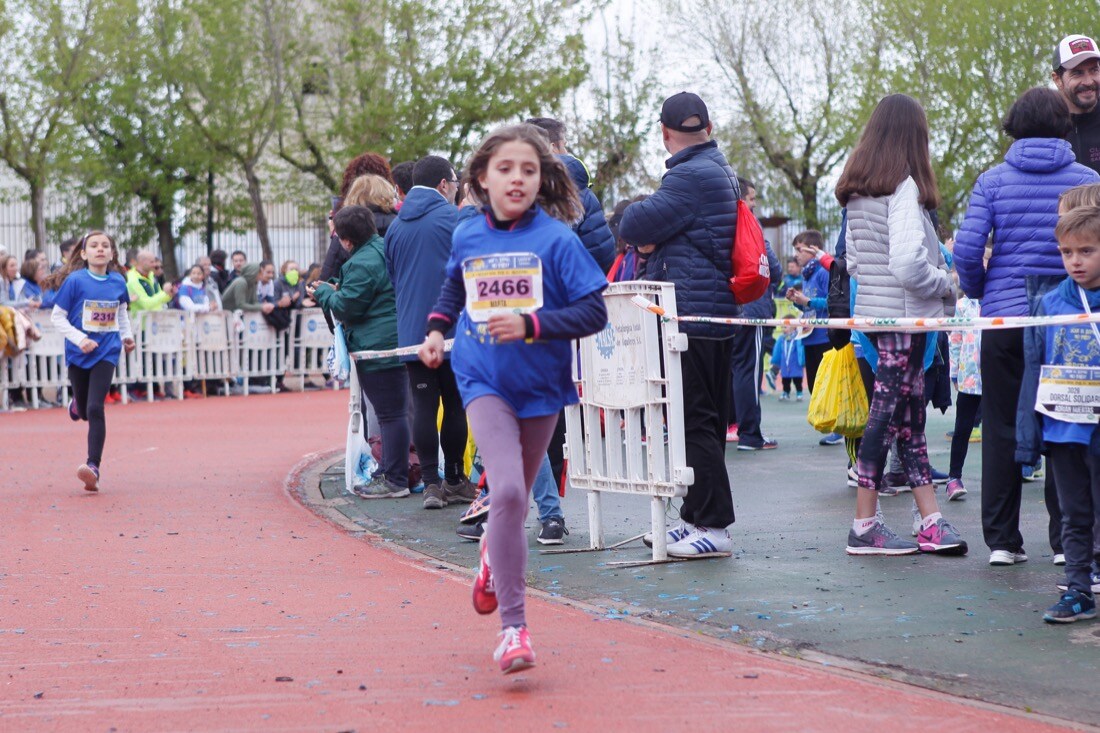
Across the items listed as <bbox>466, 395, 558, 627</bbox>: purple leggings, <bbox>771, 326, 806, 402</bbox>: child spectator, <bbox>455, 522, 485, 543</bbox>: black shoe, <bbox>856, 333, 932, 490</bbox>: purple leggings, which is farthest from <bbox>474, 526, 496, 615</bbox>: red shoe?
<bbox>771, 326, 806, 402</bbox>: child spectator

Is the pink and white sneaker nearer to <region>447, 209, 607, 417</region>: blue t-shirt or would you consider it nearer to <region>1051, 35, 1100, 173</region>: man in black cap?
<region>447, 209, 607, 417</region>: blue t-shirt

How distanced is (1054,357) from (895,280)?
1.46 meters

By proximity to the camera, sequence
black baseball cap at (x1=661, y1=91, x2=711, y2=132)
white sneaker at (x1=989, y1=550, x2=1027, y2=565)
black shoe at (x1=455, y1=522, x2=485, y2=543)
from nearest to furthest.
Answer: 1. white sneaker at (x1=989, y1=550, x2=1027, y2=565)
2. black baseball cap at (x1=661, y1=91, x2=711, y2=132)
3. black shoe at (x1=455, y1=522, x2=485, y2=543)

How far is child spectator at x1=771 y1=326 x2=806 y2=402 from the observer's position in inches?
778

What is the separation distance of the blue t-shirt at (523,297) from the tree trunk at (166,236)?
3253cm

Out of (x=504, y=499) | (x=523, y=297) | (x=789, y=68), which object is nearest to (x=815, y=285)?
(x=523, y=297)

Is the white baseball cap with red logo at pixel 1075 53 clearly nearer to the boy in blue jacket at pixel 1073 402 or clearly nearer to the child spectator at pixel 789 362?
the boy in blue jacket at pixel 1073 402

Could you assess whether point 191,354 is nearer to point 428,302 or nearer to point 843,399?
point 428,302

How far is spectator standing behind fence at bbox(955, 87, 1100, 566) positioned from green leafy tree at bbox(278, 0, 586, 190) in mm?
29115

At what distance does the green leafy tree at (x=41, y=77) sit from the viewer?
3256cm

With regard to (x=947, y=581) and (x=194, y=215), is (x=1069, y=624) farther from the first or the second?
(x=194, y=215)

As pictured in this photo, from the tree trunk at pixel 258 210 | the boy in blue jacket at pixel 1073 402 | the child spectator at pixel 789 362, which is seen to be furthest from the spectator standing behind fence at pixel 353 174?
the tree trunk at pixel 258 210

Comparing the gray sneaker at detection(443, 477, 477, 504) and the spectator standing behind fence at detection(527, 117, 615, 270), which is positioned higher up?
the spectator standing behind fence at detection(527, 117, 615, 270)

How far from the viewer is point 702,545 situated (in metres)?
7.52
